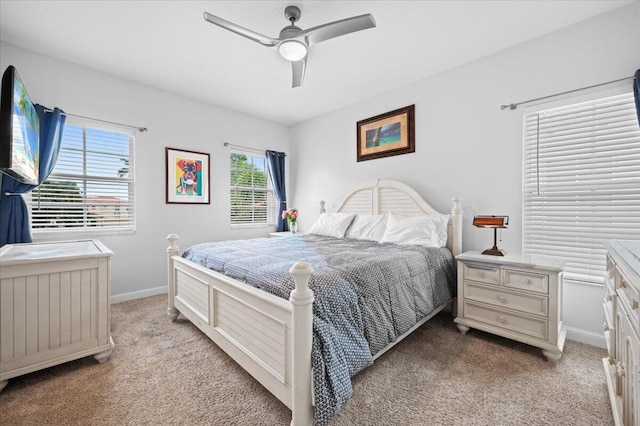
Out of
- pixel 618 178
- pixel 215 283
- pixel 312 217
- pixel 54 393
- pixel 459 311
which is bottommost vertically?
pixel 54 393

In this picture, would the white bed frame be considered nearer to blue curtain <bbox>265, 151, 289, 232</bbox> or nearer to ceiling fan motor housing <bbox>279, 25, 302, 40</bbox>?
ceiling fan motor housing <bbox>279, 25, 302, 40</bbox>

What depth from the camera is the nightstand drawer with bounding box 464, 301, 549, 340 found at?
200cm

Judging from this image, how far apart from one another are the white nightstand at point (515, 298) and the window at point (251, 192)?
3311 mm

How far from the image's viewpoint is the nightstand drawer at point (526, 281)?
6.59ft

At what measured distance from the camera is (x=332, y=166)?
173 inches

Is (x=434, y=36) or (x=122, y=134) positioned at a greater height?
(x=434, y=36)

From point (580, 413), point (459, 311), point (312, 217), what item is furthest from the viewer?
point (312, 217)

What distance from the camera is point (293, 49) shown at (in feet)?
6.93

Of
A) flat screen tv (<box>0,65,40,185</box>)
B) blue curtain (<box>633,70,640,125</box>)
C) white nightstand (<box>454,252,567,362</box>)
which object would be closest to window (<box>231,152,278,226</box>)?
flat screen tv (<box>0,65,40,185</box>)

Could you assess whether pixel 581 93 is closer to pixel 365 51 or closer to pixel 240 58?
pixel 365 51

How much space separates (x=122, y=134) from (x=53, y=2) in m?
1.48

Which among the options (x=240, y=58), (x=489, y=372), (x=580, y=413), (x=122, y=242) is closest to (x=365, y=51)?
(x=240, y=58)

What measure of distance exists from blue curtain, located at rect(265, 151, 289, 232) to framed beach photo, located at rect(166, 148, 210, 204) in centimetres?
111

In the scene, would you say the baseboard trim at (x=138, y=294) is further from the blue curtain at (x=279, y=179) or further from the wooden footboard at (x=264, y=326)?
the blue curtain at (x=279, y=179)
